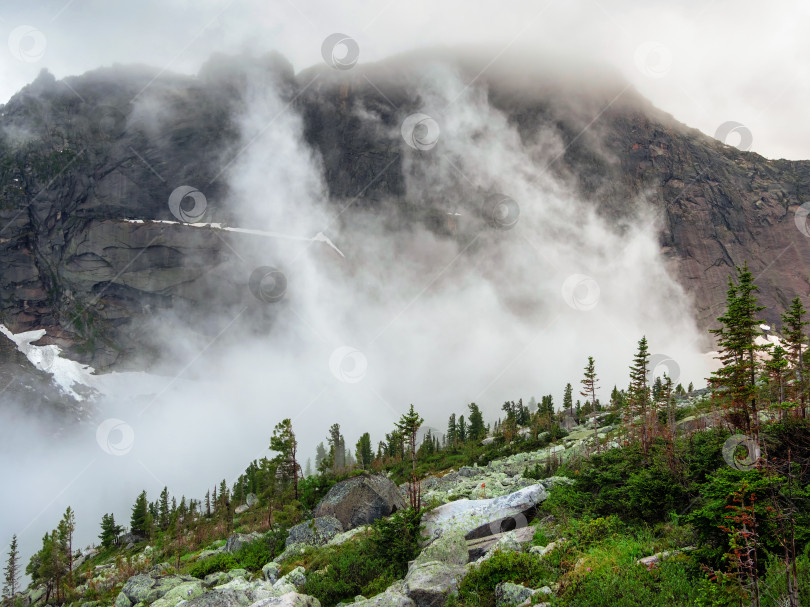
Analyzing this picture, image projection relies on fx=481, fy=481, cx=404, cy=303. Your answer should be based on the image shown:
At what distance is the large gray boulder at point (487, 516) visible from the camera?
2277 centimetres

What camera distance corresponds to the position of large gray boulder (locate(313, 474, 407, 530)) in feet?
105

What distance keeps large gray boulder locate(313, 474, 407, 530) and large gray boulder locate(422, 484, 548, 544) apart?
7.49 metres

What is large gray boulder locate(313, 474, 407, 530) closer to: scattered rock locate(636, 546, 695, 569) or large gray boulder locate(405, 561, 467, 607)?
large gray boulder locate(405, 561, 467, 607)

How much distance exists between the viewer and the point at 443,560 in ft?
63.4

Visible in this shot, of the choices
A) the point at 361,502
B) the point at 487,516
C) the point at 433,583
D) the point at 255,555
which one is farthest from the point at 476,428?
the point at 433,583

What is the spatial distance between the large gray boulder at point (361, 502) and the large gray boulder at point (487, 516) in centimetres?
749

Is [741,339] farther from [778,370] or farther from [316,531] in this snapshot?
[316,531]

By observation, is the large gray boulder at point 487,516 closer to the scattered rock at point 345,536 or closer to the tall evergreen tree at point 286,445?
the scattered rock at point 345,536

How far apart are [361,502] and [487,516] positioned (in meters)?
12.0

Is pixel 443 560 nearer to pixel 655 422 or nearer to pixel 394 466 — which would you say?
pixel 655 422

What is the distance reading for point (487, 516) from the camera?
77.0ft

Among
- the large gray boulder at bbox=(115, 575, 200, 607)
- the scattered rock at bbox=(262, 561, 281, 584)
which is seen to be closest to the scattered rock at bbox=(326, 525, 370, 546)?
the scattered rock at bbox=(262, 561, 281, 584)

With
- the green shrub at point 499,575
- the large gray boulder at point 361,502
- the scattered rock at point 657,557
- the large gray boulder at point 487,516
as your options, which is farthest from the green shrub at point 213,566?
the scattered rock at point 657,557

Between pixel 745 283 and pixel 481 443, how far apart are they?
66.9 m
